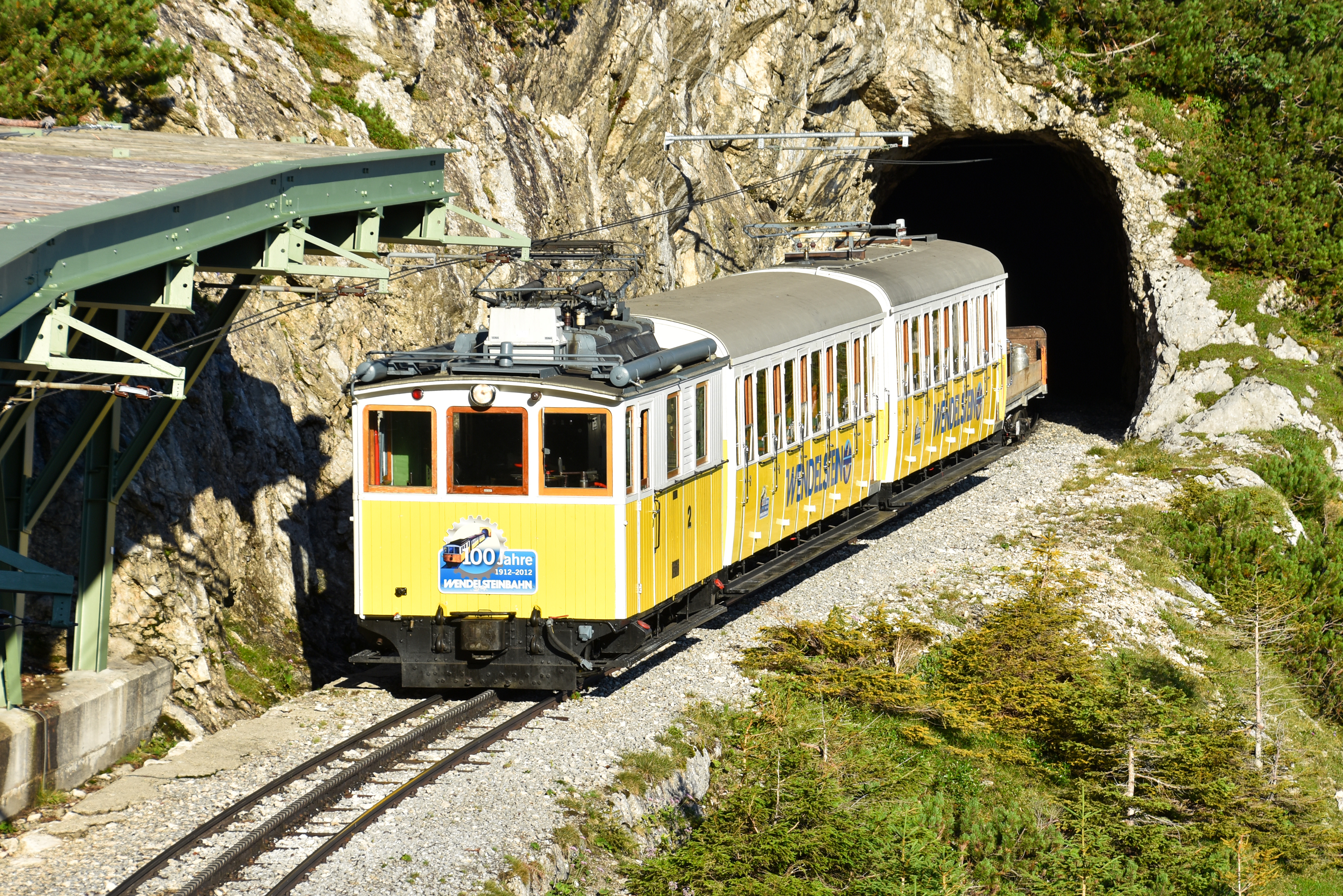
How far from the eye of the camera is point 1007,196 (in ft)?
153

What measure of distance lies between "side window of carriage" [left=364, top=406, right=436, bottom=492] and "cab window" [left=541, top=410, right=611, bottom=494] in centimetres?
110

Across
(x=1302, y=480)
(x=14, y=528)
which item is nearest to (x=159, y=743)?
(x=14, y=528)

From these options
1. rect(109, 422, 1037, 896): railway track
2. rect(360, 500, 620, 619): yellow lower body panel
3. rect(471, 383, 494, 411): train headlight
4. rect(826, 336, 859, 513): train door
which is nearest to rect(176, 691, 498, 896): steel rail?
rect(109, 422, 1037, 896): railway track

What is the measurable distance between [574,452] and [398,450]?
1730mm

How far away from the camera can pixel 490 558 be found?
45.9ft

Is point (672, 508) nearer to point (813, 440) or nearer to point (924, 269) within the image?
point (813, 440)

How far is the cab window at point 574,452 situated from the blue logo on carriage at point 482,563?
0.68m

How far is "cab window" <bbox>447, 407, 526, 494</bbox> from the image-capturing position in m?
14.0

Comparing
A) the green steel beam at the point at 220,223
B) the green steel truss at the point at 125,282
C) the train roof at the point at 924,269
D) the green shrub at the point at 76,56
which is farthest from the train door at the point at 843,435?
the green shrub at the point at 76,56

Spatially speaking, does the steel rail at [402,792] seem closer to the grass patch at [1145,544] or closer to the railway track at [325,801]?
the railway track at [325,801]

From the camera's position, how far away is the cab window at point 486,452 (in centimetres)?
1398

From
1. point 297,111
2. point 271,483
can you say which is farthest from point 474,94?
point 271,483

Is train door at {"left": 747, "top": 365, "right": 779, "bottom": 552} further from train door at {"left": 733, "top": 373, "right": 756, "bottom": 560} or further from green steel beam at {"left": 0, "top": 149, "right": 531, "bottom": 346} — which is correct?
green steel beam at {"left": 0, "top": 149, "right": 531, "bottom": 346}

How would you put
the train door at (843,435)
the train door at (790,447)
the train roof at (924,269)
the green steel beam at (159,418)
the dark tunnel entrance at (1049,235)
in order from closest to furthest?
the green steel beam at (159,418), the train door at (790,447), the train door at (843,435), the train roof at (924,269), the dark tunnel entrance at (1049,235)
